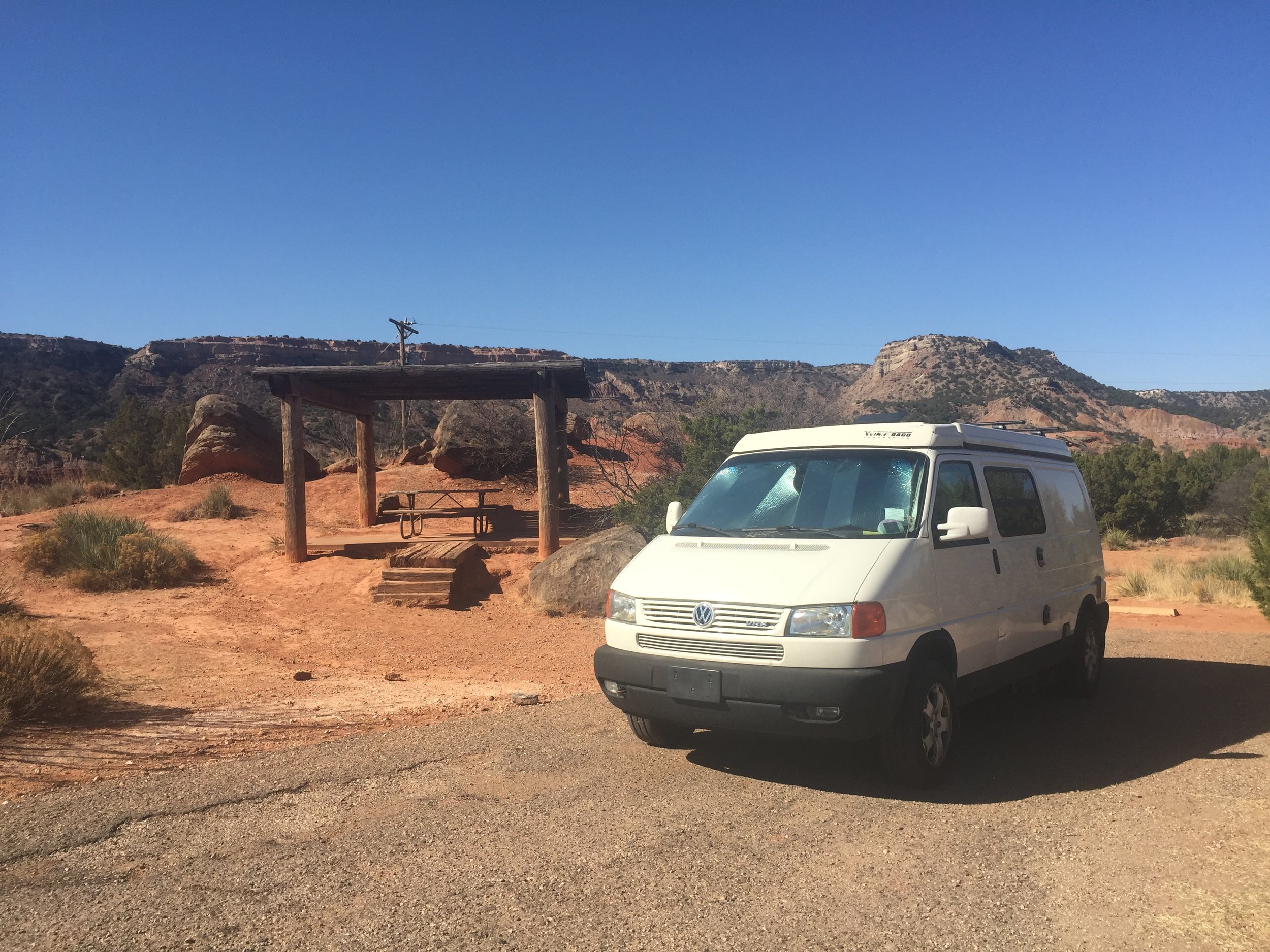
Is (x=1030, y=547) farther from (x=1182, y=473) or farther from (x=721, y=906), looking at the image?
(x=1182, y=473)

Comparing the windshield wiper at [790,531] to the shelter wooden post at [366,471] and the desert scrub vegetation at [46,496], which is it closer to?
the shelter wooden post at [366,471]

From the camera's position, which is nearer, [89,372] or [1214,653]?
[1214,653]

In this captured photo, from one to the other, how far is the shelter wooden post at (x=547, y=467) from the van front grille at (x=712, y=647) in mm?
10295

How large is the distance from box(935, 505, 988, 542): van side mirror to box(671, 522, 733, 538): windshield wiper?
1.27 meters

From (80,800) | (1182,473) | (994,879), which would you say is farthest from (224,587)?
(1182,473)

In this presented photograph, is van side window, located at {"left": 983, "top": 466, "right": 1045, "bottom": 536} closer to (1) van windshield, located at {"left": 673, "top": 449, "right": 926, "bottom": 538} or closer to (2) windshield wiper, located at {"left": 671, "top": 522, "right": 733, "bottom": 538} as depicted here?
(1) van windshield, located at {"left": 673, "top": 449, "right": 926, "bottom": 538}

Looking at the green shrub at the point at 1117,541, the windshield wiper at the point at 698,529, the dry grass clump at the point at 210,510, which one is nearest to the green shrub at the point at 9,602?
the dry grass clump at the point at 210,510

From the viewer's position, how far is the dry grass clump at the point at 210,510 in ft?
69.0

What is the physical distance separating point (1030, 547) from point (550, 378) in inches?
422

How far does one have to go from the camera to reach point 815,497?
19.2ft

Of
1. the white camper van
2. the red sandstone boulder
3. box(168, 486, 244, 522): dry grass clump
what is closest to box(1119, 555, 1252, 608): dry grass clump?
the white camper van

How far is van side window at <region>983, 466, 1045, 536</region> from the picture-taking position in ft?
20.1

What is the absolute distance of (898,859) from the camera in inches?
159

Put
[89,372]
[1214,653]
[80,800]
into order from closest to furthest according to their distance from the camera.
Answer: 1. [80,800]
2. [1214,653]
3. [89,372]
